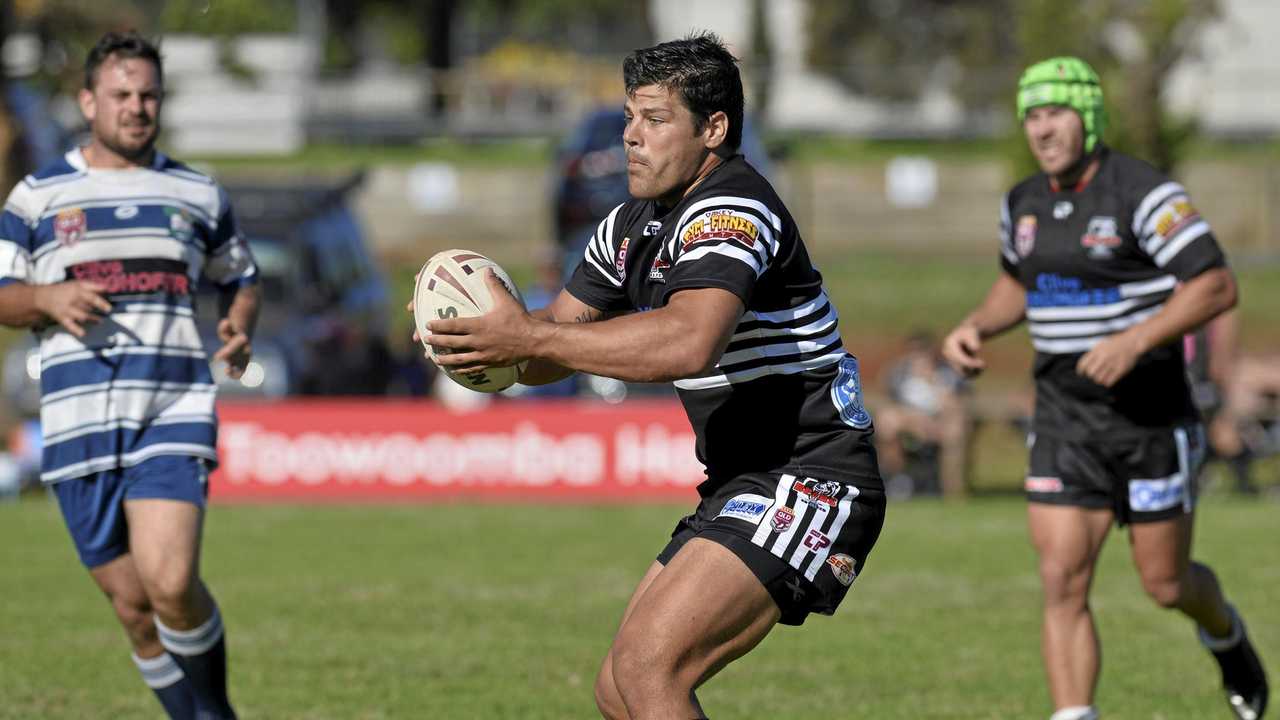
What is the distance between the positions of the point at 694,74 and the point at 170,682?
3.18 meters

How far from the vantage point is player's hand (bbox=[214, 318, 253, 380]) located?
6.73 m

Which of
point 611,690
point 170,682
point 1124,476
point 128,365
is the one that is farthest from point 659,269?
Answer: point 170,682

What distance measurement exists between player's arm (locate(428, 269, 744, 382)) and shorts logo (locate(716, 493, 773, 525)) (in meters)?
0.59

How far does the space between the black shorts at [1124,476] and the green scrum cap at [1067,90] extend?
112cm

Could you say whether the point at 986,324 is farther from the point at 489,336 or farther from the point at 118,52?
the point at 118,52

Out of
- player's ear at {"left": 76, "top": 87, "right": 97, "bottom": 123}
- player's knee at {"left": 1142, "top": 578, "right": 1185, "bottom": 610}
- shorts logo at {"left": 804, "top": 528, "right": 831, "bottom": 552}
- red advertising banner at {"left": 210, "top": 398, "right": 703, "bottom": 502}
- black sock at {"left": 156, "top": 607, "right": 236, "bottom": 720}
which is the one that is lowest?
red advertising banner at {"left": 210, "top": 398, "right": 703, "bottom": 502}

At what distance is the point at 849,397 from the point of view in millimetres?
5109

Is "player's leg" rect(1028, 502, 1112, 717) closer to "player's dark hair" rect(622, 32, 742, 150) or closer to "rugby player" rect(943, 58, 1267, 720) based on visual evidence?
"rugby player" rect(943, 58, 1267, 720)

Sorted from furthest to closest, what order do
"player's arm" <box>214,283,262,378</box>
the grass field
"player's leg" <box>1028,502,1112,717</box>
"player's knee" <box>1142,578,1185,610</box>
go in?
the grass field
"player's knee" <box>1142,578,1185,610</box>
"player's arm" <box>214,283,262,378</box>
"player's leg" <box>1028,502,1112,717</box>

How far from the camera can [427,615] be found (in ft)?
32.6

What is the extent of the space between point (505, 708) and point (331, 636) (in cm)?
205

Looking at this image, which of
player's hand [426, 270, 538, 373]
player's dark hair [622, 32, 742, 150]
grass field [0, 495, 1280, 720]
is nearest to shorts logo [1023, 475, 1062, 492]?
grass field [0, 495, 1280, 720]

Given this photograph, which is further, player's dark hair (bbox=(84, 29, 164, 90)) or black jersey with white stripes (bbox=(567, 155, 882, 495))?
player's dark hair (bbox=(84, 29, 164, 90))

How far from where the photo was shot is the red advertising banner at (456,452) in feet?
53.2
